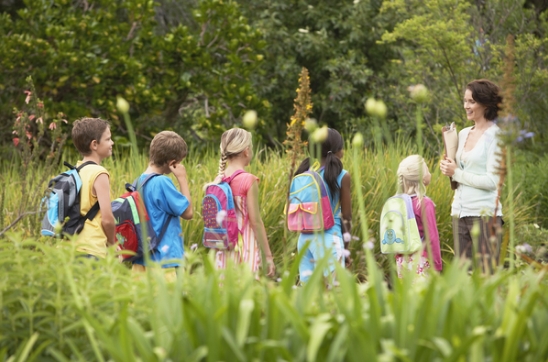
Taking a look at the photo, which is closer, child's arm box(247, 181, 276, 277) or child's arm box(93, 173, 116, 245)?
child's arm box(93, 173, 116, 245)

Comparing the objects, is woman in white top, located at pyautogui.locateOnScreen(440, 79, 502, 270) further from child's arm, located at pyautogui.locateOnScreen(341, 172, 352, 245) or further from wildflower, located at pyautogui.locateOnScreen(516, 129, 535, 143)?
wildflower, located at pyautogui.locateOnScreen(516, 129, 535, 143)

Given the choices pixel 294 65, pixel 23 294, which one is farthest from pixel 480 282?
pixel 294 65

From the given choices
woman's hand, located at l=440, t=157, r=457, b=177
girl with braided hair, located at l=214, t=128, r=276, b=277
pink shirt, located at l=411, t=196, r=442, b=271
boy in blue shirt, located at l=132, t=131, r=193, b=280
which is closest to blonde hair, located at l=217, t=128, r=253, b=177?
girl with braided hair, located at l=214, t=128, r=276, b=277

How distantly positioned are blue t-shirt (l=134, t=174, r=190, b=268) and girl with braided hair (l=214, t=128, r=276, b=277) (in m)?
A: 0.33

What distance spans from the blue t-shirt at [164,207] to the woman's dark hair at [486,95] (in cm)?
213

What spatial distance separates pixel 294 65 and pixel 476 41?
456 cm

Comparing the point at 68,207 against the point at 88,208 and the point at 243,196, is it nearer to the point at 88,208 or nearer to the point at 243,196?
the point at 88,208

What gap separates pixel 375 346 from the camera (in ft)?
7.93

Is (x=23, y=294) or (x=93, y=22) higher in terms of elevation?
(x=93, y=22)

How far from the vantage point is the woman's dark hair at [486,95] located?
5438 mm

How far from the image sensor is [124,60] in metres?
11.1

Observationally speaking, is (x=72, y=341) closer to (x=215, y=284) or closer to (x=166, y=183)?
(x=215, y=284)

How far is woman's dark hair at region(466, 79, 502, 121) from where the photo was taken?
17.8 ft

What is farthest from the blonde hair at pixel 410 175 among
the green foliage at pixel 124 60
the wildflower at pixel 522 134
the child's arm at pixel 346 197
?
the green foliage at pixel 124 60
